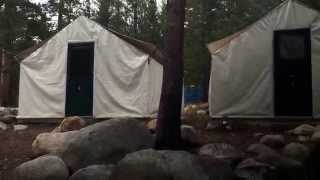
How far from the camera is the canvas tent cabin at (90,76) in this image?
14852 millimetres

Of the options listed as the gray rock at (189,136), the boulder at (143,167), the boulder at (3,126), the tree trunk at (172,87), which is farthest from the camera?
the boulder at (3,126)

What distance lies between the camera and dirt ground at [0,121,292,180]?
10.1 meters

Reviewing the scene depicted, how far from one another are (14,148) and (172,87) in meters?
Answer: 4.08

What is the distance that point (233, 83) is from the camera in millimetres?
14000

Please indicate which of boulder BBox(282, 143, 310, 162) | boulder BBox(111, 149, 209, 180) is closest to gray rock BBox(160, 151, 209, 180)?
boulder BBox(111, 149, 209, 180)

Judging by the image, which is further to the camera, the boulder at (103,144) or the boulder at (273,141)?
the boulder at (273,141)

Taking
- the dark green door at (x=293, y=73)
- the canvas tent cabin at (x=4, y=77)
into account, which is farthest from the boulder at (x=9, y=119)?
the dark green door at (x=293, y=73)

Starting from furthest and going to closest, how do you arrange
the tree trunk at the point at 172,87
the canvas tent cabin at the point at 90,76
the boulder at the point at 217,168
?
the canvas tent cabin at the point at 90,76 < the tree trunk at the point at 172,87 < the boulder at the point at 217,168

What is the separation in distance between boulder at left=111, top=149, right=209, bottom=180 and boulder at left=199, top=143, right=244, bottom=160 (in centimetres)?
81

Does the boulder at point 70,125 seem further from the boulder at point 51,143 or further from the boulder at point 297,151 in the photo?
the boulder at point 297,151

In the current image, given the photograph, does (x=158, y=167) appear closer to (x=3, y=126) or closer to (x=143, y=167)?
(x=143, y=167)

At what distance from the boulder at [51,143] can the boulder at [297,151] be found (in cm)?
385

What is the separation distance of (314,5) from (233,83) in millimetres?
3036

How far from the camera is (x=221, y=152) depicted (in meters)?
9.18
